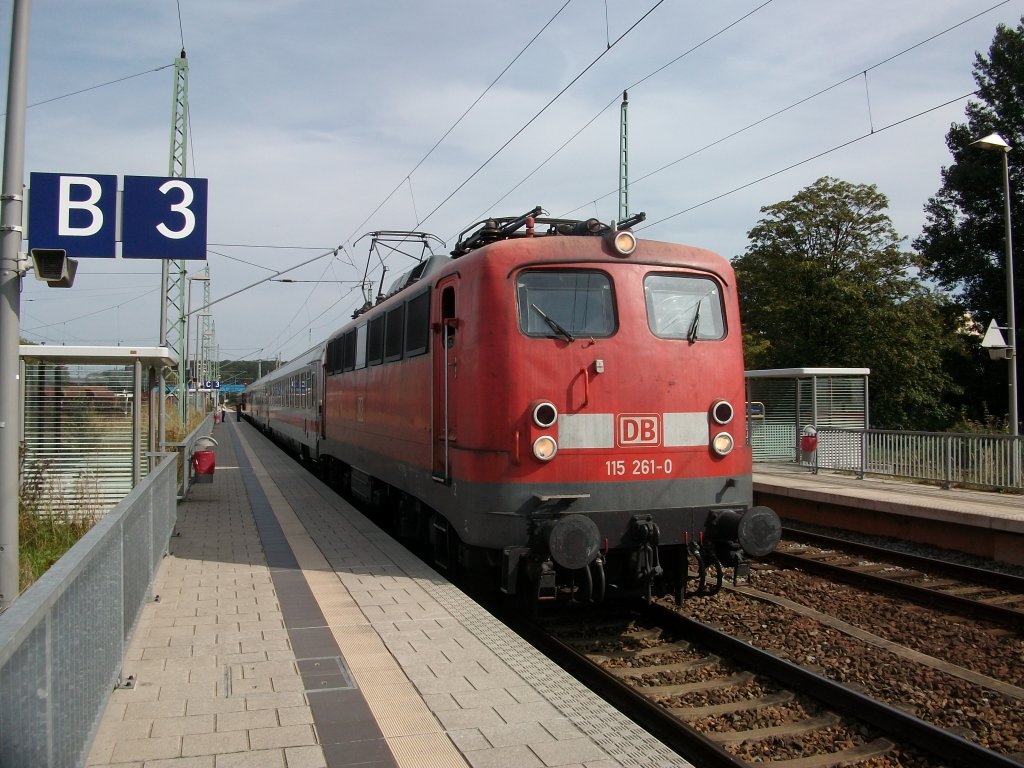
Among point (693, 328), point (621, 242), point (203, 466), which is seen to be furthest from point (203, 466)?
point (693, 328)

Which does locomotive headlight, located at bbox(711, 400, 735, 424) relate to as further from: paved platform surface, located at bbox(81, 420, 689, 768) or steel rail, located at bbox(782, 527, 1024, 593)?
steel rail, located at bbox(782, 527, 1024, 593)

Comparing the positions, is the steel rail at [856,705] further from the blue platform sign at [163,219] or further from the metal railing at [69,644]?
the blue platform sign at [163,219]

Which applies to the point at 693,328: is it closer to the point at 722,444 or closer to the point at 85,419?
the point at 722,444

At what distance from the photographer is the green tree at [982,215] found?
33781 millimetres

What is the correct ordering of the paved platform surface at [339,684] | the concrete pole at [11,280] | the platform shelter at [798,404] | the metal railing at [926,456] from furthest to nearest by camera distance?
the platform shelter at [798,404]
the metal railing at [926,456]
the concrete pole at [11,280]
the paved platform surface at [339,684]

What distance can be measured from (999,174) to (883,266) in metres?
5.33

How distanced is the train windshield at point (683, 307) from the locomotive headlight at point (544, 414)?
116 cm

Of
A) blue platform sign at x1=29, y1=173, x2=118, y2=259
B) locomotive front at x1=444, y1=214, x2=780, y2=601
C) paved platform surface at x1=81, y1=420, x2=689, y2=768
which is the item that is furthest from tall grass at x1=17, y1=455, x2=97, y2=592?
locomotive front at x1=444, y1=214, x2=780, y2=601

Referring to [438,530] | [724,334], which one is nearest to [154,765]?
[438,530]

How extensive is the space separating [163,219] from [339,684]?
6.52 m

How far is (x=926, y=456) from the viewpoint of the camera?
14930mm

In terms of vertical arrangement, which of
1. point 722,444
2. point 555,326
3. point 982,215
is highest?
point 982,215

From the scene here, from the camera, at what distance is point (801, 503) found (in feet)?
48.1

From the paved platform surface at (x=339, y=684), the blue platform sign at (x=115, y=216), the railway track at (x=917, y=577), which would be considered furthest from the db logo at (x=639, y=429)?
the blue platform sign at (x=115, y=216)
